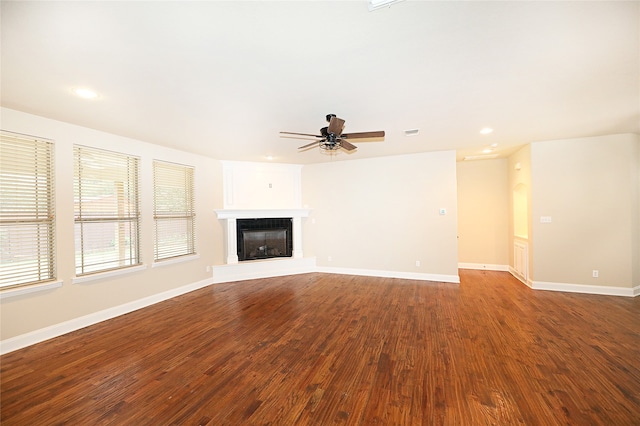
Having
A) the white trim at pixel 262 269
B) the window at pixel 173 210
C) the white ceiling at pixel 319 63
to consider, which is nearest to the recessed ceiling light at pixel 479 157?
the white ceiling at pixel 319 63

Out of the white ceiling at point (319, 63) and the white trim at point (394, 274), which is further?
the white trim at point (394, 274)

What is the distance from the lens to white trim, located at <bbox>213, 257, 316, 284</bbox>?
549 centimetres

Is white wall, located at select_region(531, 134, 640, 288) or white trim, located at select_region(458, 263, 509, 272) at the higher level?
white wall, located at select_region(531, 134, 640, 288)

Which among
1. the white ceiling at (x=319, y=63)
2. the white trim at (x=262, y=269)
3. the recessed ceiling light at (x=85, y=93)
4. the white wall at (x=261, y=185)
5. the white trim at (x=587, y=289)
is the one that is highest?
the recessed ceiling light at (x=85, y=93)

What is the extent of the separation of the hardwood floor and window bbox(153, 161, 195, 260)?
47.3 inches

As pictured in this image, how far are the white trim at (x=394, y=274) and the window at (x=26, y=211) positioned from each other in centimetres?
479

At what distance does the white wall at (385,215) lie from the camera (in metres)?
5.22

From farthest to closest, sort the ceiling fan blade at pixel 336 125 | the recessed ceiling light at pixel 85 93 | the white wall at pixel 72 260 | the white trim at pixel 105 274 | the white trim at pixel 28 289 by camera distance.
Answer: the white trim at pixel 105 274 < the white wall at pixel 72 260 < the white trim at pixel 28 289 < the ceiling fan blade at pixel 336 125 < the recessed ceiling light at pixel 85 93

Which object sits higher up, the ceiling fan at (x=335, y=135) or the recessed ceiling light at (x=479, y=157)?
the recessed ceiling light at (x=479, y=157)

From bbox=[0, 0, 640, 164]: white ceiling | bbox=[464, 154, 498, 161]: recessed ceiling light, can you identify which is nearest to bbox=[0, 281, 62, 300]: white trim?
bbox=[0, 0, 640, 164]: white ceiling

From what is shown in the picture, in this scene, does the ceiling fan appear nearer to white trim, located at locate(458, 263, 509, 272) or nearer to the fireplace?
the fireplace

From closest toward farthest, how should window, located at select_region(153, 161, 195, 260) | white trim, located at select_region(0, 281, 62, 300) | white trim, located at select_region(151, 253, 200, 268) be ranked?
1. white trim, located at select_region(0, 281, 62, 300)
2. white trim, located at select_region(151, 253, 200, 268)
3. window, located at select_region(153, 161, 195, 260)

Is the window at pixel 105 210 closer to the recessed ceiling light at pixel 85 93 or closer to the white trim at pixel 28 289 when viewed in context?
the white trim at pixel 28 289

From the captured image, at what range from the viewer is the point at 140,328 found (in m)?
3.29
